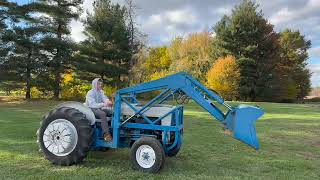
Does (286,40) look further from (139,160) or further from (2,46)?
(139,160)

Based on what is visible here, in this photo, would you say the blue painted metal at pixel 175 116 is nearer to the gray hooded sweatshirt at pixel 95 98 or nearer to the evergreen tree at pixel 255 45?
the gray hooded sweatshirt at pixel 95 98

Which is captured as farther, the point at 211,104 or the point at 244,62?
the point at 244,62

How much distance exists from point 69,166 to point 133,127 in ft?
4.35

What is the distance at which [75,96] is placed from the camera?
34.3 metres

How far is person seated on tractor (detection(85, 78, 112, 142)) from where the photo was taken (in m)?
7.68

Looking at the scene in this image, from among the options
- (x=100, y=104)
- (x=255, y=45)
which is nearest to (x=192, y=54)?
(x=255, y=45)

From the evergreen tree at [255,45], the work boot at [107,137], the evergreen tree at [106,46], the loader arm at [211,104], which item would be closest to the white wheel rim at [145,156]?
the work boot at [107,137]

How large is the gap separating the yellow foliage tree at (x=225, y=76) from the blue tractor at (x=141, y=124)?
34412mm

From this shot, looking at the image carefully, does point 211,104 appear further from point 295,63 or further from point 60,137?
point 295,63

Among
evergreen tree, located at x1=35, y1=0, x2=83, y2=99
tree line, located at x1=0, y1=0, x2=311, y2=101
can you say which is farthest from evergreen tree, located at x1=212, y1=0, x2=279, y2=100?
evergreen tree, located at x1=35, y1=0, x2=83, y2=99

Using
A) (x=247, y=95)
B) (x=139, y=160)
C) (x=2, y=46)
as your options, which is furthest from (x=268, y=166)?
(x=247, y=95)

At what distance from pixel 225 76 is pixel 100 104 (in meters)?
34.9

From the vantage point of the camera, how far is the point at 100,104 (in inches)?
316

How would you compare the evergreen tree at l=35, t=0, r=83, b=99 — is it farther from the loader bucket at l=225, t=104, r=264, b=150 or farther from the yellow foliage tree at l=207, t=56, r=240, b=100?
the loader bucket at l=225, t=104, r=264, b=150
